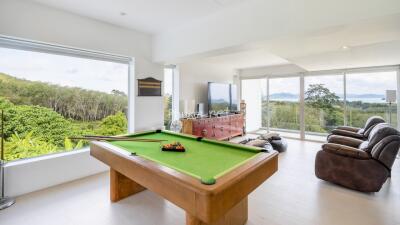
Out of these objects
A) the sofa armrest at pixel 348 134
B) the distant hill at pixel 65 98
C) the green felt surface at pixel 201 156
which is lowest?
the sofa armrest at pixel 348 134

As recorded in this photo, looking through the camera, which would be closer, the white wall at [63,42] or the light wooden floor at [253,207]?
the light wooden floor at [253,207]

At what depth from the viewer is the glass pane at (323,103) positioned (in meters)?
6.40

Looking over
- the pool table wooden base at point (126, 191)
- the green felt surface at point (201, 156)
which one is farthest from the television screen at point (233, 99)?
the pool table wooden base at point (126, 191)

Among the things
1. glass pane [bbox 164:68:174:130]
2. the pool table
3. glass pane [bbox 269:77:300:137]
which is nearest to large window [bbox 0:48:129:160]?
glass pane [bbox 164:68:174:130]

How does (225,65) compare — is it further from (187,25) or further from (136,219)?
(136,219)

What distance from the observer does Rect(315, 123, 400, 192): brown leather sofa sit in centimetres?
283

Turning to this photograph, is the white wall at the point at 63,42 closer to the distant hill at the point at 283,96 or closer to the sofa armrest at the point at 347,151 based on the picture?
the sofa armrest at the point at 347,151

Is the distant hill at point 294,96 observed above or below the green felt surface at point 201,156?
above

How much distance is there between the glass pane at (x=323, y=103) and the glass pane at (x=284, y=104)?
36 centimetres

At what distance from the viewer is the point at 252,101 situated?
885 cm

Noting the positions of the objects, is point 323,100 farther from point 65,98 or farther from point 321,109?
point 65,98

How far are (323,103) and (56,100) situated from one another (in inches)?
294

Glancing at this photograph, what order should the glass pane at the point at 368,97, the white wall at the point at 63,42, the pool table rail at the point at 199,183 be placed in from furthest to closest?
the glass pane at the point at 368,97 → the white wall at the point at 63,42 → the pool table rail at the point at 199,183

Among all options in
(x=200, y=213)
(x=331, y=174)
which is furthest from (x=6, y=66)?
(x=331, y=174)
